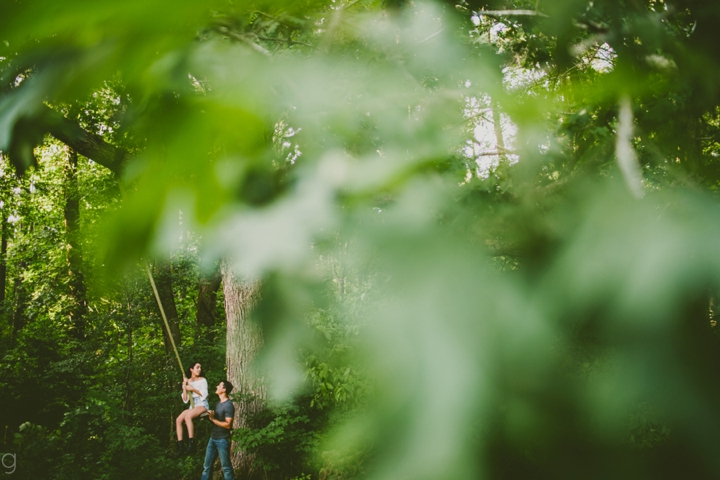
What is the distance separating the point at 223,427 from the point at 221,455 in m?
0.43

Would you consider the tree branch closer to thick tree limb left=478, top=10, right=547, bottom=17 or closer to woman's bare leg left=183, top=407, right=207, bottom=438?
thick tree limb left=478, top=10, right=547, bottom=17

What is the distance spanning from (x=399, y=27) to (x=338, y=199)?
15.0 inches

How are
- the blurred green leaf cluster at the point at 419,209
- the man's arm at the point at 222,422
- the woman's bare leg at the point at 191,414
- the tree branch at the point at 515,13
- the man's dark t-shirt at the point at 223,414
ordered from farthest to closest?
the woman's bare leg at the point at 191,414
the man's dark t-shirt at the point at 223,414
the man's arm at the point at 222,422
the tree branch at the point at 515,13
the blurred green leaf cluster at the point at 419,209

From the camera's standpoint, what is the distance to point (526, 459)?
72 cm

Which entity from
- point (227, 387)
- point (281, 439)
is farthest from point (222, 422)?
point (281, 439)

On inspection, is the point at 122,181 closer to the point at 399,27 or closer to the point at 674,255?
the point at 399,27

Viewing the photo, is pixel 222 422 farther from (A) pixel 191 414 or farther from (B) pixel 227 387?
(A) pixel 191 414

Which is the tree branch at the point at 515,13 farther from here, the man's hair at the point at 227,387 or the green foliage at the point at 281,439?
the man's hair at the point at 227,387

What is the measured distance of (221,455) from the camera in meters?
5.18

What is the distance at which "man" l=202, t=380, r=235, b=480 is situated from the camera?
4.99 m

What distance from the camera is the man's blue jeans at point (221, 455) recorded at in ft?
16.8

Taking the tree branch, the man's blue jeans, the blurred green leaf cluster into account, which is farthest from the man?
the tree branch

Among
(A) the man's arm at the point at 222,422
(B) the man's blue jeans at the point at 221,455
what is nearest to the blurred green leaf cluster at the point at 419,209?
(A) the man's arm at the point at 222,422

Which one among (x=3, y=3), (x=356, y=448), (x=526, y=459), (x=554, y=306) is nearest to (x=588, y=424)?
(x=526, y=459)
